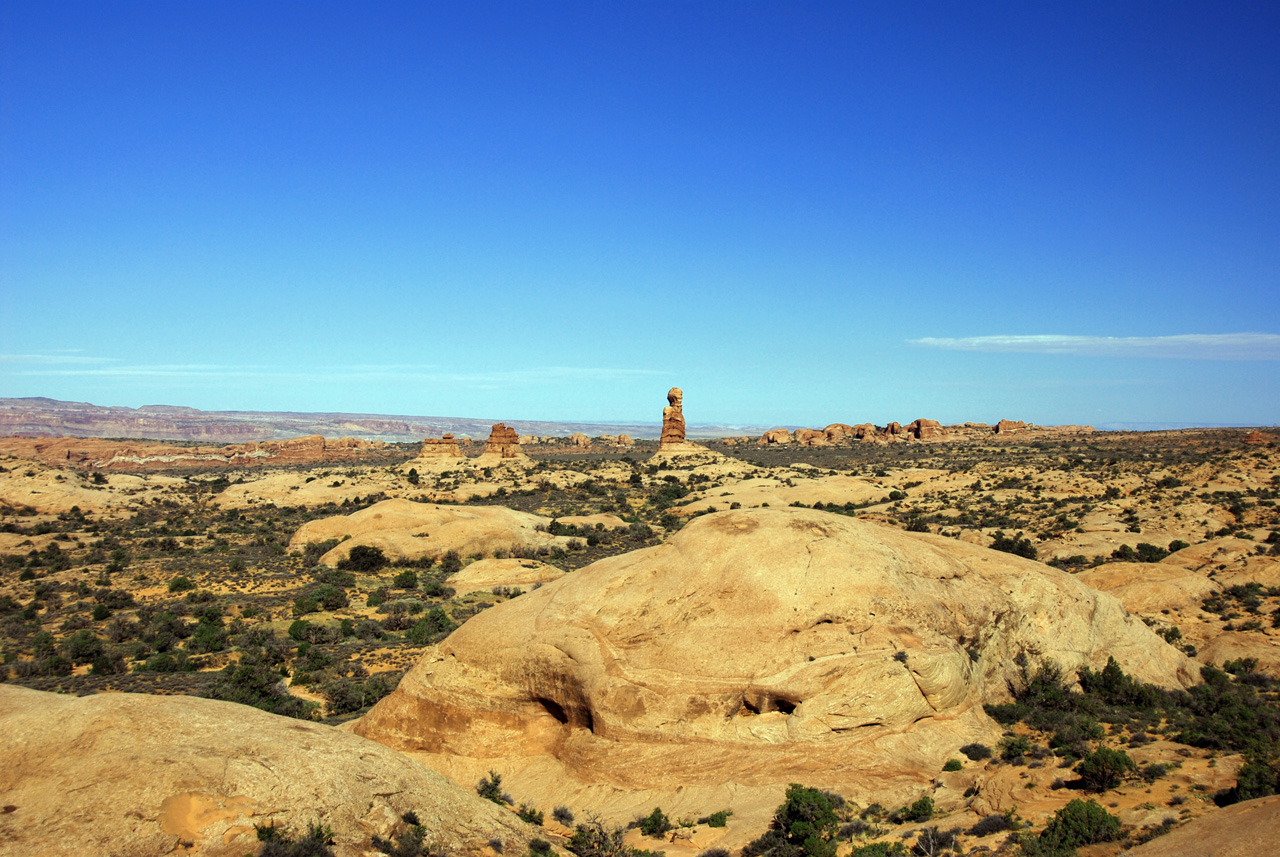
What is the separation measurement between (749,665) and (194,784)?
944 centimetres

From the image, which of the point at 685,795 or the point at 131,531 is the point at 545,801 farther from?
the point at 131,531

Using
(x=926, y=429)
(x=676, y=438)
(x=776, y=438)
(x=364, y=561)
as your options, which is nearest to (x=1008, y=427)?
(x=926, y=429)

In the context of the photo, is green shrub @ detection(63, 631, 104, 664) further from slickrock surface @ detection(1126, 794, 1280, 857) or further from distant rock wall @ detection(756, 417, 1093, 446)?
distant rock wall @ detection(756, 417, 1093, 446)

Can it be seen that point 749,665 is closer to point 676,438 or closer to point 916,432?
point 676,438

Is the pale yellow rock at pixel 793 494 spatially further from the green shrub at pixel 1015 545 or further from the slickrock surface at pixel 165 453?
the slickrock surface at pixel 165 453

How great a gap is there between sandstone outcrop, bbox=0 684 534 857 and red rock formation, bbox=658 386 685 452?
66757 millimetres

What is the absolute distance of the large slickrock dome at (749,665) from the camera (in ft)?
44.5

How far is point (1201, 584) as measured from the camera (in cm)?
2545

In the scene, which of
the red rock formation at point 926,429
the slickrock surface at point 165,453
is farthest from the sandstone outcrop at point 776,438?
the slickrock surface at point 165,453

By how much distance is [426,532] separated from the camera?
41812 mm

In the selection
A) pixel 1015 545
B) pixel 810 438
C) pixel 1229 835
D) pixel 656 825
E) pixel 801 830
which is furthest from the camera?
Result: pixel 810 438

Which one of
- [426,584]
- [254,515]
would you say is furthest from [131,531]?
[426,584]

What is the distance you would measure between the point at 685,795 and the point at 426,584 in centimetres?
2485

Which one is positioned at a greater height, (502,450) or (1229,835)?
(502,450)
